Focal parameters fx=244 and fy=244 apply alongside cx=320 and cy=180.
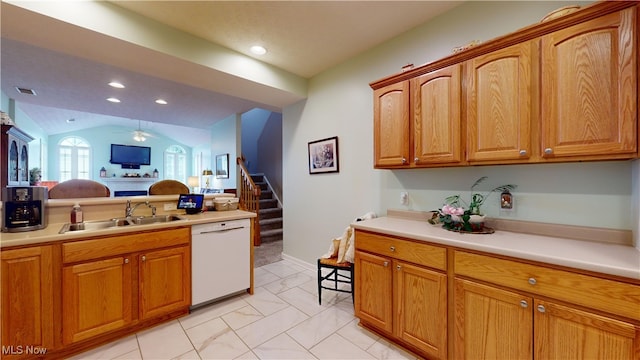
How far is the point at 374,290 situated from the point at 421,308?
15.1 inches

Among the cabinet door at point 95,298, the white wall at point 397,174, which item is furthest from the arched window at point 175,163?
the cabinet door at point 95,298

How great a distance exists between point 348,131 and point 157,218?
7.44ft

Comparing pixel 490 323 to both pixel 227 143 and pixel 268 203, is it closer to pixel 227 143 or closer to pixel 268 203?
pixel 268 203

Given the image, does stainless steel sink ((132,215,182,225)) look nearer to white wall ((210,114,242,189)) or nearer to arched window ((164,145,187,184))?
white wall ((210,114,242,189))

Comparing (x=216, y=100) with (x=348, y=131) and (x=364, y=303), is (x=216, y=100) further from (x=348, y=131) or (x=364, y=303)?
(x=364, y=303)

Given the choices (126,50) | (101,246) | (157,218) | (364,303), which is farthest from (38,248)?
(364,303)

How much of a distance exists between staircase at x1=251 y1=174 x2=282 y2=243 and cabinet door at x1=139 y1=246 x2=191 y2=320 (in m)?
2.71

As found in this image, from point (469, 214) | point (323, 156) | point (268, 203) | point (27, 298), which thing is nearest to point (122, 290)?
point (27, 298)

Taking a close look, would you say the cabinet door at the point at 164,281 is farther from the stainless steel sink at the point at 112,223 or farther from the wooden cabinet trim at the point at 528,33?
the wooden cabinet trim at the point at 528,33

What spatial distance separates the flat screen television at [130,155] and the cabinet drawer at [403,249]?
10412 millimetres

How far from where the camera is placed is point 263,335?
6.58 ft

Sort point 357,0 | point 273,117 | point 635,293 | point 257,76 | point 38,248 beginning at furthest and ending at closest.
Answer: point 273,117, point 257,76, point 357,0, point 38,248, point 635,293

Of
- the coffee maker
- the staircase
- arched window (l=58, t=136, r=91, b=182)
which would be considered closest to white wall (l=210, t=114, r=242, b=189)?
the staircase

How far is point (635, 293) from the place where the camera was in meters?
1.02
